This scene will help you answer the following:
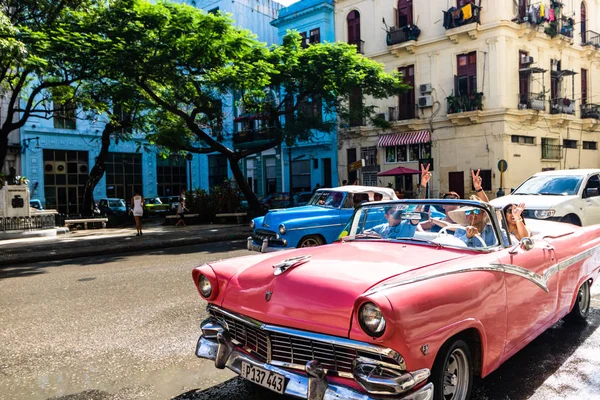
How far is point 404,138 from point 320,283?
26.8 meters

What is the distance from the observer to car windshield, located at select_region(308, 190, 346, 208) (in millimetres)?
10156

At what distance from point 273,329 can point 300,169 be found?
103 feet

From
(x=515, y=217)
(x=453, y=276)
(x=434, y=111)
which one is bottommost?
(x=453, y=276)

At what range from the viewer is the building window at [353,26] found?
102 feet

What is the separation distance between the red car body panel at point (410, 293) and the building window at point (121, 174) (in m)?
33.5

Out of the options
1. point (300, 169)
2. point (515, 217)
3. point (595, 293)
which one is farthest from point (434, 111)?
point (515, 217)

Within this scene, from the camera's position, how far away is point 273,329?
287 centimetres

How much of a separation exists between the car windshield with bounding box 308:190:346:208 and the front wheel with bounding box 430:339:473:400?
7112 millimetres

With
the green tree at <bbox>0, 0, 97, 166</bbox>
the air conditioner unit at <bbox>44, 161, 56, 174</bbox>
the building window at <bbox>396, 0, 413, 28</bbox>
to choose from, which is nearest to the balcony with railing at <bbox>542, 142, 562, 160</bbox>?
the building window at <bbox>396, 0, 413, 28</bbox>

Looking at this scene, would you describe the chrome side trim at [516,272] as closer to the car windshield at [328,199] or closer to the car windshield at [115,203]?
the car windshield at [328,199]

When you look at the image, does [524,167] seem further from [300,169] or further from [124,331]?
[124,331]

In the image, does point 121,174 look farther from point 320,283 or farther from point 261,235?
point 320,283

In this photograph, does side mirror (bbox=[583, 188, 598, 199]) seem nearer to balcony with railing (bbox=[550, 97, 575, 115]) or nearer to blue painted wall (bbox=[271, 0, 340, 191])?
balcony with railing (bbox=[550, 97, 575, 115])

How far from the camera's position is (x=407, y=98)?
28.8 meters
